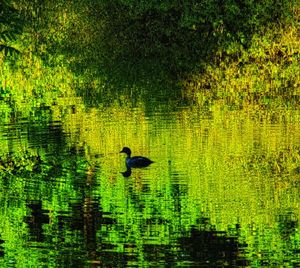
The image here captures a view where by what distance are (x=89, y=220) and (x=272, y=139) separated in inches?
314

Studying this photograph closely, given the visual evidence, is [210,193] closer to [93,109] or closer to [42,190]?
[42,190]

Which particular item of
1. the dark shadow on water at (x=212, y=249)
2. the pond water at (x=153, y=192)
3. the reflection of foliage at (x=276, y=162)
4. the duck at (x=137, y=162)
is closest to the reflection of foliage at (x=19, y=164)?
the pond water at (x=153, y=192)

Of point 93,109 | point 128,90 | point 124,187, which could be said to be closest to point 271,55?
point 128,90

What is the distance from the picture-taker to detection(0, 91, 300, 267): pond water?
60.0 ft

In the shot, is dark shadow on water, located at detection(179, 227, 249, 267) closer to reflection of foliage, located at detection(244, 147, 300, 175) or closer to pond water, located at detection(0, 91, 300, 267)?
pond water, located at detection(0, 91, 300, 267)

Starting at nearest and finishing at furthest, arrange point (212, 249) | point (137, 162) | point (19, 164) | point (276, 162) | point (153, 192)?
point (212, 249), point (153, 192), point (137, 162), point (276, 162), point (19, 164)

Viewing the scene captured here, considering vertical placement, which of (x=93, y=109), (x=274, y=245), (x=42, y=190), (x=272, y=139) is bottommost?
(x=274, y=245)

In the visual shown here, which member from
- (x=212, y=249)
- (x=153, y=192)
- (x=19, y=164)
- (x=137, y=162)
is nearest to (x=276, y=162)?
(x=137, y=162)

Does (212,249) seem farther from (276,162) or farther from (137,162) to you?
(276,162)

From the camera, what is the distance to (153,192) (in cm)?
2181

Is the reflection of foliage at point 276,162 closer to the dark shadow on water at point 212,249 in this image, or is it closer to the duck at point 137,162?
the duck at point 137,162

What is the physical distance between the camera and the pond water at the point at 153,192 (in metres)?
18.3

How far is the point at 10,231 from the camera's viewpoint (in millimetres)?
19719

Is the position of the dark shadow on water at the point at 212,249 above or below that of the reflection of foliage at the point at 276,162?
below
